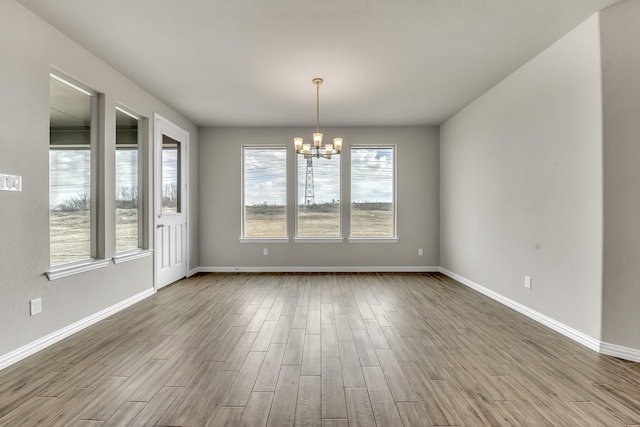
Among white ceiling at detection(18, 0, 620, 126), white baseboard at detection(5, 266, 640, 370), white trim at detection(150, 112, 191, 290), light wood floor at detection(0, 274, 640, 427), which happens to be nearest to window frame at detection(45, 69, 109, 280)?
white ceiling at detection(18, 0, 620, 126)

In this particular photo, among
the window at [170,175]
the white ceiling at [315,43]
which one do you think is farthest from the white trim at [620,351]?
the window at [170,175]

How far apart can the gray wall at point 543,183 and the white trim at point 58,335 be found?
453 cm

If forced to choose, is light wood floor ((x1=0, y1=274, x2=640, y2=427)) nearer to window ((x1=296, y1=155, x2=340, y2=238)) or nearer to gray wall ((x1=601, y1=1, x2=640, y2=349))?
gray wall ((x1=601, y1=1, x2=640, y2=349))

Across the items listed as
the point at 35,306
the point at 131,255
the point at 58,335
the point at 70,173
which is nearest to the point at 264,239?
the point at 131,255

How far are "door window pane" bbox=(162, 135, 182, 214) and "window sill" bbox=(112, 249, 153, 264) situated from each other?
0.78 meters

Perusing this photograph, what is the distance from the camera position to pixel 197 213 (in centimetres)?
592

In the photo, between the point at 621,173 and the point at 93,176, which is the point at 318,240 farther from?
the point at 621,173

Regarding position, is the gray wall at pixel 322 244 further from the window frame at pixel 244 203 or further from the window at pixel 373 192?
the window at pixel 373 192

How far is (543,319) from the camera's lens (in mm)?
3215

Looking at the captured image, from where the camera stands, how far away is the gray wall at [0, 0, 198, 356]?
2369 millimetres

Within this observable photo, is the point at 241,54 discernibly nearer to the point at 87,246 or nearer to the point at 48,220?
the point at 48,220

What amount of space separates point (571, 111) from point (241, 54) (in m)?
3.15

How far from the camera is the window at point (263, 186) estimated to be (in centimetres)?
602

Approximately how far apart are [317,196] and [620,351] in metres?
4.48
